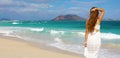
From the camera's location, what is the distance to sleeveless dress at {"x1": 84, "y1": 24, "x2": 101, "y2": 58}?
6.18 metres

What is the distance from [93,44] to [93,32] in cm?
24

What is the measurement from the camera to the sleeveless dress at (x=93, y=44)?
6.18 m

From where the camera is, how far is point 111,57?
11461 millimetres

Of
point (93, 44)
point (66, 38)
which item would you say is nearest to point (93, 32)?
point (93, 44)

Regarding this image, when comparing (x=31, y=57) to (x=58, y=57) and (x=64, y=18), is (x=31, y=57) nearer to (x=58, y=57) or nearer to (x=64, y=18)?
(x=58, y=57)

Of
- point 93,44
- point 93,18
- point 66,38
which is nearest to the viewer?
point 93,18

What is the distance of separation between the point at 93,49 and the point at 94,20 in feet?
1.99

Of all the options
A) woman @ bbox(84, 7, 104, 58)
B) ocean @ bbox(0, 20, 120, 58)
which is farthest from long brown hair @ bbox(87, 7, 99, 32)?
ocean @ bbox(0, 20, 120, 58)

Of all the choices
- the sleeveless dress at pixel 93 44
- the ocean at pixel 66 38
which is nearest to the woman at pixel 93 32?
the sleeveless dress at pixel 93 44

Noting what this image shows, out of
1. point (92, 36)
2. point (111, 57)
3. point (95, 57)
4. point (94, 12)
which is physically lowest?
point (111, 57)

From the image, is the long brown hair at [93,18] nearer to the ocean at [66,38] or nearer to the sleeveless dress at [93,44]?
the sleeveless dress at [93,44]

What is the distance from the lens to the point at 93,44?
20.5ft

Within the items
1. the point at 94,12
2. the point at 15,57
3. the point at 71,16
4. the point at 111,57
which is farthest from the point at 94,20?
the point at 71,16

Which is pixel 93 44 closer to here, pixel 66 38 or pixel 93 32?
pixel 93 32
